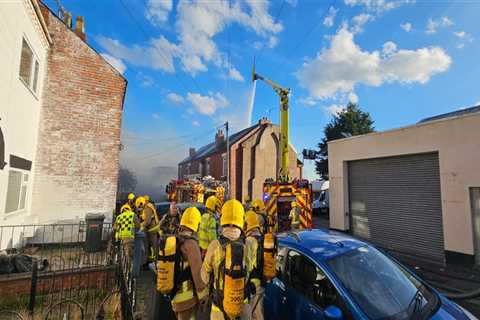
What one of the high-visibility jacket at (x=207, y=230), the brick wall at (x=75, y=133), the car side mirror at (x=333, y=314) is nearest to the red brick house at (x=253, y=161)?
the brick wall at (x=75, y=133)

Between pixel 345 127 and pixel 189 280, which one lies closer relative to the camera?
pixel 189 280

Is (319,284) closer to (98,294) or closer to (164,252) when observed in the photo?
(164,252)

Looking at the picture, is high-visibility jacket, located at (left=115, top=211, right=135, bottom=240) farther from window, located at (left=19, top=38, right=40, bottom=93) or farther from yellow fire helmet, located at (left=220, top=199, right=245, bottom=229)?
window, located at (left=19, top=38, right=40, bottom=93)

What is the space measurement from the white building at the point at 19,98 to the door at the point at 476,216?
12.9 metres

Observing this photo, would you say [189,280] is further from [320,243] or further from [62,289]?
[62,289]

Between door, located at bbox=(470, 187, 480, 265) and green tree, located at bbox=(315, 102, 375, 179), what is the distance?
22431mm

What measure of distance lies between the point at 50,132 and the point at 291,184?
9.45 meters

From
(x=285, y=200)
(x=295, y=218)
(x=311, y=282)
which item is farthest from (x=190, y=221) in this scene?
(x=285, y=200)

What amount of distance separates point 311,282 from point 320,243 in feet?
1.79

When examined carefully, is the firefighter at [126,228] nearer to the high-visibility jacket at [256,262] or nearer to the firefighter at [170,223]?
the firefighter at [170,223]

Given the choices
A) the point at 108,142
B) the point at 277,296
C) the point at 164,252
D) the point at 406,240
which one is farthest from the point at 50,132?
the point at 406,240

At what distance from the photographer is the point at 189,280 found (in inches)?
109

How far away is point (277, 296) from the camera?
131 inches

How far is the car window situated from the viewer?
2650 millimetres
